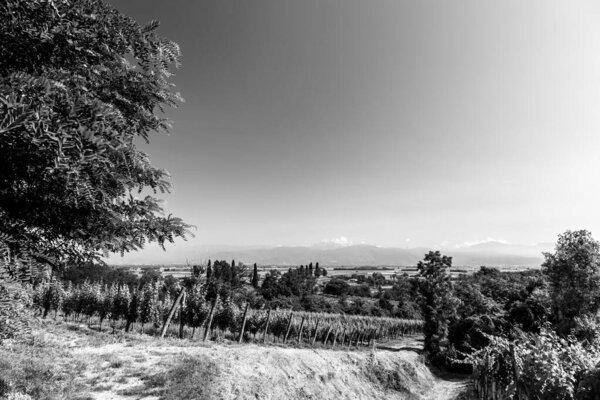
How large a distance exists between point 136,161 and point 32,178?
79 centimetres

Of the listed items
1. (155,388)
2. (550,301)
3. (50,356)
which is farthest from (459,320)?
(50,356)

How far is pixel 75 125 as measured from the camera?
7.23 ft

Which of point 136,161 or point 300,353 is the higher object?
point 136,161

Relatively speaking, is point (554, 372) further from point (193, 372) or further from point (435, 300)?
point (435, 300)

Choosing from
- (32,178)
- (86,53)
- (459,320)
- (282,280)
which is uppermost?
(86,53)

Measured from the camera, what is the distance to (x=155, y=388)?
1014cm

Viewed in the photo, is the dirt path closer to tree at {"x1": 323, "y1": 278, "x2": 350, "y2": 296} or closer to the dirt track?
the dirt track

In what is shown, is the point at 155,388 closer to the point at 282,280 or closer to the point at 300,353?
the point at 300,353

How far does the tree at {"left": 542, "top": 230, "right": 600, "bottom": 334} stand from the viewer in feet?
82.2

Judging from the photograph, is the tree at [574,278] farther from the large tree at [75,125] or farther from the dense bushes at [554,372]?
the large tree at [75,125]

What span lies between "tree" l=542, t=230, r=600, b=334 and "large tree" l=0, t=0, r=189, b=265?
112ft

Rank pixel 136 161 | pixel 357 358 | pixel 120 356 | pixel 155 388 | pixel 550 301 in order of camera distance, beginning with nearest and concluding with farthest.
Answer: pixel 136 161, pixel 155 388, pixel 120 356, pixel 357 358, pixel 550 301

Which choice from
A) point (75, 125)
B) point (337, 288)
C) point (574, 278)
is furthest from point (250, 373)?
point (337, 288)

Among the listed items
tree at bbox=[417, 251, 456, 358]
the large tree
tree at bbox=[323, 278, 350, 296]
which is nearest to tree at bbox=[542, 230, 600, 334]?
tree at bbox=[417, 251, 456, 358]
